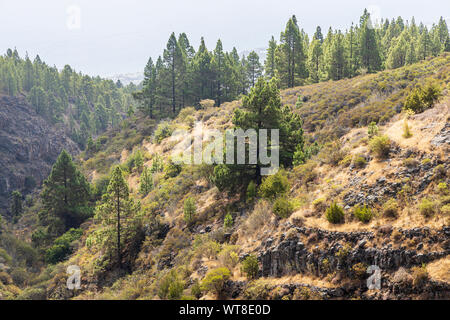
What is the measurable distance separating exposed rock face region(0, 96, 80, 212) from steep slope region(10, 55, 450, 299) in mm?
53031

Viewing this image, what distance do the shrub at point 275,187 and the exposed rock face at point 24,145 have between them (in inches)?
2513

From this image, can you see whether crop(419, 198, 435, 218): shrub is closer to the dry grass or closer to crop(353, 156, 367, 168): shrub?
the dry grass

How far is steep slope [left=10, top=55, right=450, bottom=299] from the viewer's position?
29.0 feet

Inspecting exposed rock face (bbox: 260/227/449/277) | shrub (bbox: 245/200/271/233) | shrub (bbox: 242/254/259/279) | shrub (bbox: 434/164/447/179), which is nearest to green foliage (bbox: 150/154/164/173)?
shrub (bbox: 245/200/271/233)

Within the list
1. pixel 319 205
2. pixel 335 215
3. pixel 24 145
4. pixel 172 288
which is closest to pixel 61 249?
pixel 172 288

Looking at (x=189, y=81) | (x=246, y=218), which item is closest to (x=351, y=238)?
(x=246, y=218)

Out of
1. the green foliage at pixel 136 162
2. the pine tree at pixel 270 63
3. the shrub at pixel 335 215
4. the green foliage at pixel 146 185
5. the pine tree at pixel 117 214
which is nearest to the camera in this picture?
the shrub at pixel 335 215

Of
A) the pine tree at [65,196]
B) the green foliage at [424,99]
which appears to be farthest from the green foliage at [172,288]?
the pine tree at [65,196]

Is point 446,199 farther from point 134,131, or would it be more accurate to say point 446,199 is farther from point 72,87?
point 72,87

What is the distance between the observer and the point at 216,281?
37.4ft

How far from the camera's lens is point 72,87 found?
10794 cm

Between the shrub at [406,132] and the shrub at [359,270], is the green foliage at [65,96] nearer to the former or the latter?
the shrub at [406,132]

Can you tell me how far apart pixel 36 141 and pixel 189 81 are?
5049 centimetres

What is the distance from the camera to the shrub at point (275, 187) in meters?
15.1
